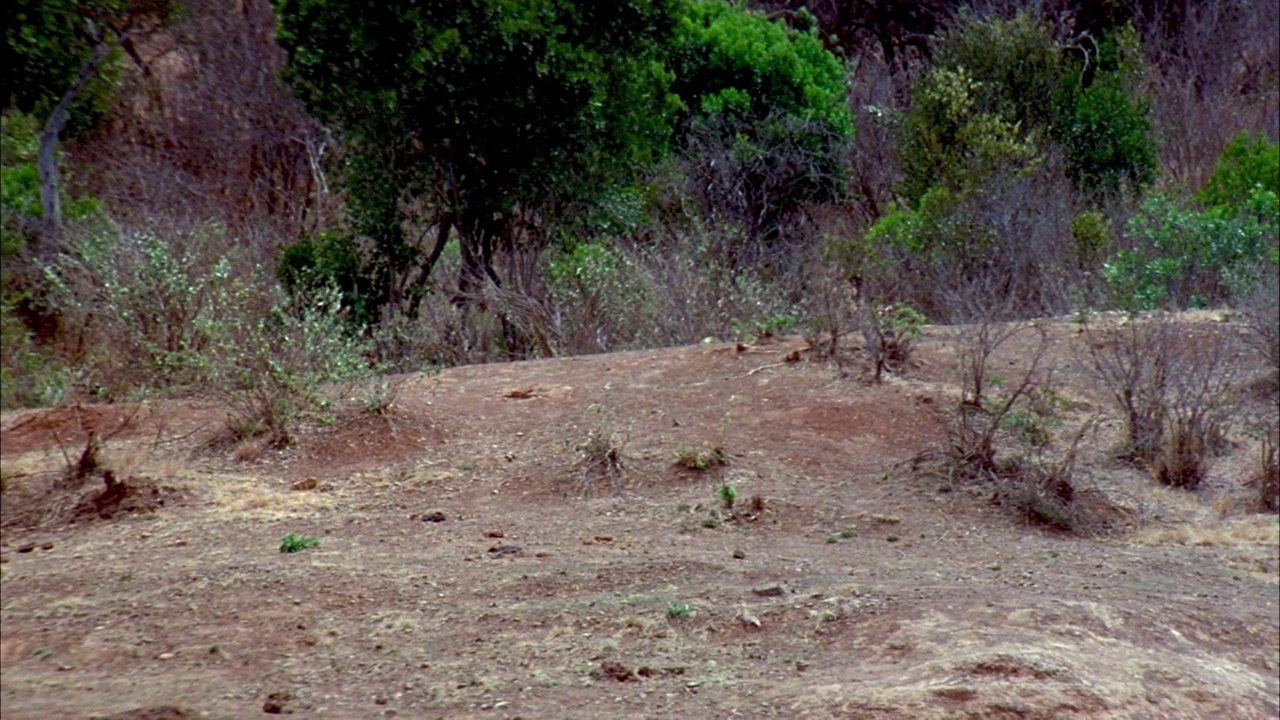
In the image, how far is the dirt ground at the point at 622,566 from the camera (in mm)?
4207

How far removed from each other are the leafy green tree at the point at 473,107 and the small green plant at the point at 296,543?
4.92 meters

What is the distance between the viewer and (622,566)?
17.3 feet

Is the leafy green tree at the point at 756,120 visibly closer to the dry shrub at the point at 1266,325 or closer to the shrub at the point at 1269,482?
the dry shrub at the point at 1266,325

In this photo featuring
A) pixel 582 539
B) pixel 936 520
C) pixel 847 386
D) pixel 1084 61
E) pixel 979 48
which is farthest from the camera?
pixel 1084 61

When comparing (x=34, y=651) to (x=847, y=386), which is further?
(x=847, y=386)

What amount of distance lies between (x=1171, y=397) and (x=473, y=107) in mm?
5475

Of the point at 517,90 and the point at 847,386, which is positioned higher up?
the point at 517,90

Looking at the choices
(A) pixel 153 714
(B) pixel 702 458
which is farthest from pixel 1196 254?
(A) pixel 153 714

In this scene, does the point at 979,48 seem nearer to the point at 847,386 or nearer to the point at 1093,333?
the point at 1093,333

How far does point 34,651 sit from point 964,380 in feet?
14.9

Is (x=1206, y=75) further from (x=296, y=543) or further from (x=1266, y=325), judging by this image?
(x=296, y=543)

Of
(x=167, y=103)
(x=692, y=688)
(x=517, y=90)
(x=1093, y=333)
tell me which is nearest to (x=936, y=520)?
(x=692, y=688)

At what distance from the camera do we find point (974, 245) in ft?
38.9

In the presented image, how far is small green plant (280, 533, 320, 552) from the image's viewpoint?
17.6 ft
